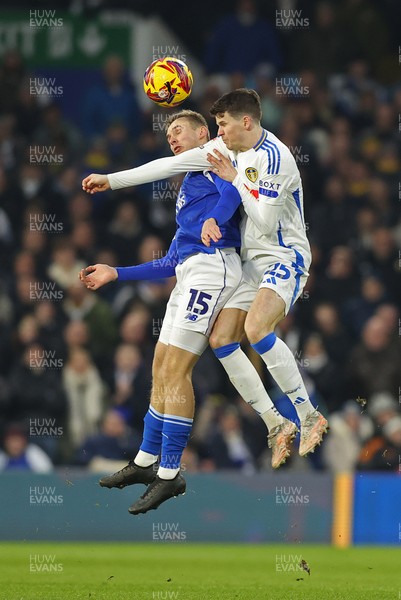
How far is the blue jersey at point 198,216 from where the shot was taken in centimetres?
1075

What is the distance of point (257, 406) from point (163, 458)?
834mm

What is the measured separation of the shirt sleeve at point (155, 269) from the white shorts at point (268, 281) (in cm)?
60

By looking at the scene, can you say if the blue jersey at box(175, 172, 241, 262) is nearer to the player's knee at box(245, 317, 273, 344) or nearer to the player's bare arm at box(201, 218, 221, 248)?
the player's bare arm at box(201, 218, 221, 248)

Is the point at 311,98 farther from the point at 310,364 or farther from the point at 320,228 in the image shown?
the point at 310,364

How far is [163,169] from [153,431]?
2.07 metres

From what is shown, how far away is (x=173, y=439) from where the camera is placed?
419 inches

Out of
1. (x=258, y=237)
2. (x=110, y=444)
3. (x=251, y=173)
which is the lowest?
(x=110, y=444)

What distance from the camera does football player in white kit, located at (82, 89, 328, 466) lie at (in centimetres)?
1051

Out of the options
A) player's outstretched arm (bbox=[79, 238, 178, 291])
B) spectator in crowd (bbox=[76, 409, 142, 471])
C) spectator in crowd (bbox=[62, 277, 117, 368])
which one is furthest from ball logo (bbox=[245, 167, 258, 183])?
spectator in crowd (bbox=[62, 277, 117, 368])

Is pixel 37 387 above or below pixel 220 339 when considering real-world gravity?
below

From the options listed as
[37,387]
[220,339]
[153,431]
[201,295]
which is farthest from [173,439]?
[37,387]

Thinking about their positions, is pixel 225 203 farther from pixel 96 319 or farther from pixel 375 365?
pixel 96 319

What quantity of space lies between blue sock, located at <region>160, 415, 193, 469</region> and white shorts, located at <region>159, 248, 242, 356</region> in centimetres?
54

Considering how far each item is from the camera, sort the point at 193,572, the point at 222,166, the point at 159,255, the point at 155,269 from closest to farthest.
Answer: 1. the point at 222,166
2. the point at 155,269
3. the point at 193,572
4. the point at 159,255
